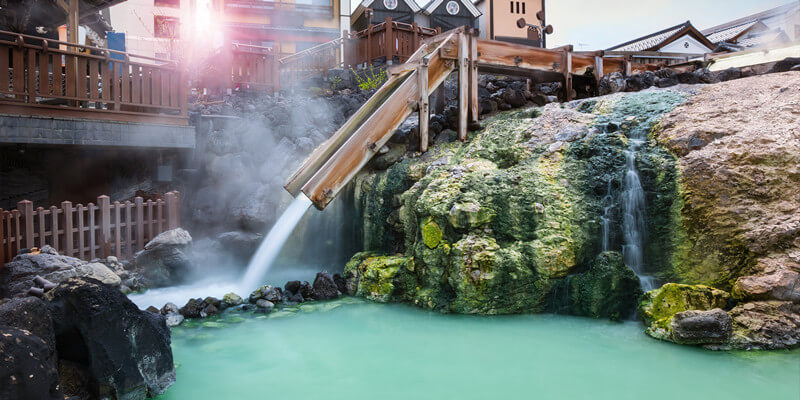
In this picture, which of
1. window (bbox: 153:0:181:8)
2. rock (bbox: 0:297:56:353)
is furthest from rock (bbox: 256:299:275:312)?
window (bbox: 153:0:181:8)

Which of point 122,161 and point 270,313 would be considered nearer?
point 270,313

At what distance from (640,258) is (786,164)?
1887mm

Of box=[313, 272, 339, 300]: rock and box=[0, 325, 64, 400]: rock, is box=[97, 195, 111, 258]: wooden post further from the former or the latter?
box=[0, 325, 64, 400]: rock

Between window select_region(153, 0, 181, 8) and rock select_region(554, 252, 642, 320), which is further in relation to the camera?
window select_region(153, 0, 181, 8)

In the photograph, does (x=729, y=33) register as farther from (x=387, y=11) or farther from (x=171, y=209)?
(x=171, y=209)

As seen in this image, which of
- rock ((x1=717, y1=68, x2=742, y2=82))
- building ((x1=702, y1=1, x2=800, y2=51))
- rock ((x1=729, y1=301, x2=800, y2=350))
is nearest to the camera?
rock ((x1=729, y1=301, x2=800, y2=350))

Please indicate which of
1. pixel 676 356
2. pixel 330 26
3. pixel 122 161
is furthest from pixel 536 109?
pixel 330 26

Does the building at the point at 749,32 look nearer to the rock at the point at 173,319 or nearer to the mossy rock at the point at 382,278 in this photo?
the mossy rock at the point at 382,278

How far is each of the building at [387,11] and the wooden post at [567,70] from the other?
1418cm

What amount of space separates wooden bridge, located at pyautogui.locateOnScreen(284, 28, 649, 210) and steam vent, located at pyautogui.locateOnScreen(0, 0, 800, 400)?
0.04 metres

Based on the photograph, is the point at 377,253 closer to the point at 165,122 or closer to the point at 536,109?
the point at 536,109

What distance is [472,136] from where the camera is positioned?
8.77 metres

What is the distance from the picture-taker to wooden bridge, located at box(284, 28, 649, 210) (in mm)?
7184

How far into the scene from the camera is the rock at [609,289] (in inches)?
228
